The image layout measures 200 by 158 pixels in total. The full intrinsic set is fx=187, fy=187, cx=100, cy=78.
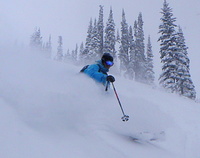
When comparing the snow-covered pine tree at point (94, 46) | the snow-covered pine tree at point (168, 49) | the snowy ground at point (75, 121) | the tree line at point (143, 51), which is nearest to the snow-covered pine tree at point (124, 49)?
the tree line at point (143, 51)

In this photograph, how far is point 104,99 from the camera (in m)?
5.32

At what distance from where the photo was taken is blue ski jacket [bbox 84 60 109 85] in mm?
5402

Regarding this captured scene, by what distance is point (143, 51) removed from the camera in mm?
39250

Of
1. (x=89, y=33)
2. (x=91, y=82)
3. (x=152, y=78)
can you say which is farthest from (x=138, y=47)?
(x=91, y=82)

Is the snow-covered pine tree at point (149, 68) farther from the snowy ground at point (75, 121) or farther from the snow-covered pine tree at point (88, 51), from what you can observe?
the snowy ground at point (75, 121)

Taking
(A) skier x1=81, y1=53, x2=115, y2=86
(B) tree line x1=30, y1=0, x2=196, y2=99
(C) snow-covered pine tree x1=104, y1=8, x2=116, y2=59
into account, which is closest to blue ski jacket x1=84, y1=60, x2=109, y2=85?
(A) skier x1=81, y1=53, x2=115, y2=86

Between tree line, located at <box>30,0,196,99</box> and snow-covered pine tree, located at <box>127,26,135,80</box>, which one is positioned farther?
snow-covered pine tree, located at <box>127,26,135,80</box>

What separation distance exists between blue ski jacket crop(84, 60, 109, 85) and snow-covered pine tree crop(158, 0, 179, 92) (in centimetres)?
1719

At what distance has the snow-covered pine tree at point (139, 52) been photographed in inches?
1470

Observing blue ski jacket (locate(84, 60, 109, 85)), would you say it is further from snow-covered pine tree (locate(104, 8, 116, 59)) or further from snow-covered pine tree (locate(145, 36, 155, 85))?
snow-covered pine tree (locate(145, 36, 155, 85))

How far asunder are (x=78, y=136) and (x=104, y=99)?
6.23 ft

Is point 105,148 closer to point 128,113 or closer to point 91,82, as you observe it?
point 128,113

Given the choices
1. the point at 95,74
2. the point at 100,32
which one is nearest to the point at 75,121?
the point at 95,74

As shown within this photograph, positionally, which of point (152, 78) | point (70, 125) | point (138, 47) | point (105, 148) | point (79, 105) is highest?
point (138, 47)
